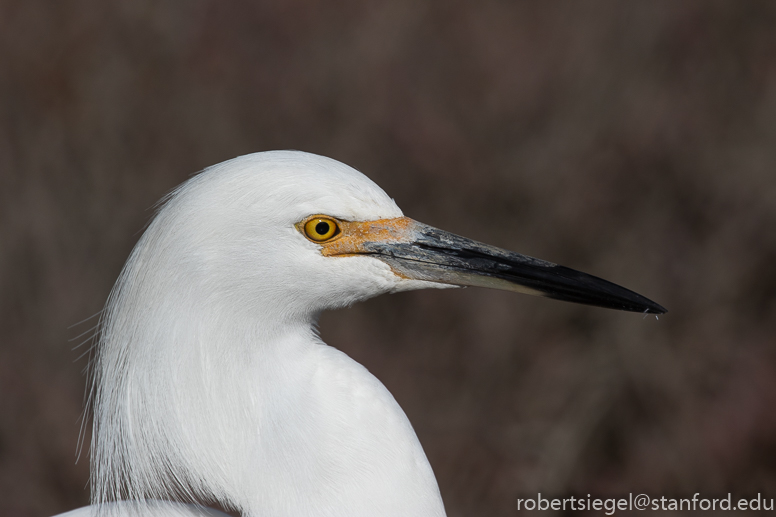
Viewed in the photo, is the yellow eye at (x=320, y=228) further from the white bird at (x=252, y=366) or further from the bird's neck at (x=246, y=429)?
the bird's neck at (x=246, y=429)

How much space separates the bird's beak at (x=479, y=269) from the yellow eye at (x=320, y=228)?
11cm

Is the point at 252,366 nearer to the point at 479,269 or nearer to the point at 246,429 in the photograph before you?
the point at 246,429

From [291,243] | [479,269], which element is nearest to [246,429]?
[291,243]

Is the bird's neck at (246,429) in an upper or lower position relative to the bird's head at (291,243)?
lower

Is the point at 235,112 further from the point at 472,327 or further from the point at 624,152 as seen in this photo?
the point at 624,152

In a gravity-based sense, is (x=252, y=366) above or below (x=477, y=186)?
below

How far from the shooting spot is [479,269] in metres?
1.39

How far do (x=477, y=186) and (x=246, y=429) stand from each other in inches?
→ 121

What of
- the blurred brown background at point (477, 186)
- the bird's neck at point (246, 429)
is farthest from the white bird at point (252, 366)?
the blurred brown background at point (477, 186)

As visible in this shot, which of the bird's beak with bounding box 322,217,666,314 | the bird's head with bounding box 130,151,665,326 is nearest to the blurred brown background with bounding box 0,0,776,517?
the bird's beak with bounding box 322,217,666,314

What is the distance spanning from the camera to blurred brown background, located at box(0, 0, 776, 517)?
3359 millimetres

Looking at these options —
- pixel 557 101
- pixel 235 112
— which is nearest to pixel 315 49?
pixel 235 112

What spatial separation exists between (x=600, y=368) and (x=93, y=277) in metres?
3.03

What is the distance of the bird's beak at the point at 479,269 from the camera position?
4.40 feet
